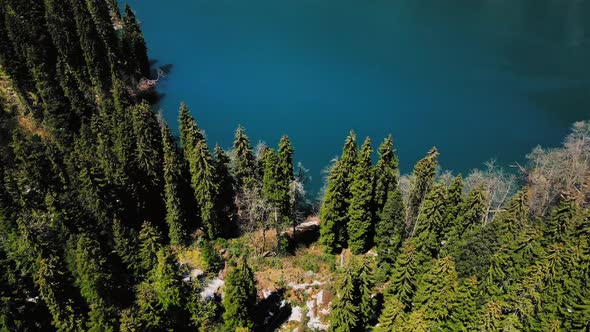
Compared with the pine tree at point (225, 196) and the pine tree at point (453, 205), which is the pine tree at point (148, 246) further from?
the pine tree at point (453, 205)

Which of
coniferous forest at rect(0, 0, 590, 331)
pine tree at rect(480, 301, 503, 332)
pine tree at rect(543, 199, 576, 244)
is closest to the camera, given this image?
pine tree at rect(480, 301, 503, 332)

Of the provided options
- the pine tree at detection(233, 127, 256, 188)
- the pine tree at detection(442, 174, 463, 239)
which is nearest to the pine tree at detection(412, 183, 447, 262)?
the pine tree at detection(442, 174, 463, 239)

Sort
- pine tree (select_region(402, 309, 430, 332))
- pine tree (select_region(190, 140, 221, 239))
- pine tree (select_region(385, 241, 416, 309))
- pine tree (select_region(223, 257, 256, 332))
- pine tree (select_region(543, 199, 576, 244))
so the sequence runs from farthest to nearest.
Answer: pine tree (select_region(190, 140, 221, 239)), pine tree (select_region(543, 199, 576, 244)), pine tree (select_region(385, 241, 416, 309)), pine tree (select_region(223, 257, 256, 332)), pine tree (select_region(402, 309, 430, 332))

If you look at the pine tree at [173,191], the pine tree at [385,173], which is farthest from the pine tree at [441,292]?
the pine tree at [173,191]

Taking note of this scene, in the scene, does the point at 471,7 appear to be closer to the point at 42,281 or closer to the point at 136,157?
the point at 136,157

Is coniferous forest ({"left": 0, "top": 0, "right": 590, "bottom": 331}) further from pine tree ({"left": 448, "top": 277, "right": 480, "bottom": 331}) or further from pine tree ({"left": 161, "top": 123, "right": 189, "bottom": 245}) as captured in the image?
pine tree ({"left": 161, "top": 123, "right": 189, "bottom": 245})

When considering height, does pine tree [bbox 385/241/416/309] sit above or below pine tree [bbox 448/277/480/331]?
above

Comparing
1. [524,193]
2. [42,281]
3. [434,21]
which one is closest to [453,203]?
[524,193]
